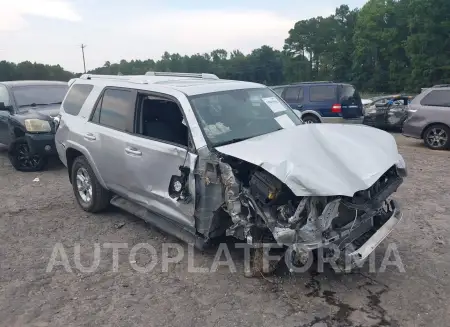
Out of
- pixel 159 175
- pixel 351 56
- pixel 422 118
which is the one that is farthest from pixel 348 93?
pixel 351 56

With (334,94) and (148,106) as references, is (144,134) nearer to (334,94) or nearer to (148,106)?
(148,106)

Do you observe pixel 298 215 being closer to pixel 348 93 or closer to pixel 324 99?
pixel 324 99

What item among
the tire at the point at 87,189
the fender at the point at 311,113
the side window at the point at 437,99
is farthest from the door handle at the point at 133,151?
the fender at the point at 311,113

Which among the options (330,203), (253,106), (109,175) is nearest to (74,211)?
(109,175)

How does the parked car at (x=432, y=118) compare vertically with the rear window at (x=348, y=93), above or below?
below

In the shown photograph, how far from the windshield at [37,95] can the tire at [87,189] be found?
3.89 m

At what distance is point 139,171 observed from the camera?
4555 mm

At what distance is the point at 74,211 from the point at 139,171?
1.91 m

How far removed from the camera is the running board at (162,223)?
414 centimetres

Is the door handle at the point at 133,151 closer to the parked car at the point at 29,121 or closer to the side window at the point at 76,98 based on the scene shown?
the side window at the point at 76,98

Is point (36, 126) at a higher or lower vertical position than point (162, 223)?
higher

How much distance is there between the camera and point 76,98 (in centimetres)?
589

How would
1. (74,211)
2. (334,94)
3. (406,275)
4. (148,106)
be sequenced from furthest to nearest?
(334,94) < (74,211) < (148,106) < (406,275)

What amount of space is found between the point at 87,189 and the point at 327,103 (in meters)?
8.72
